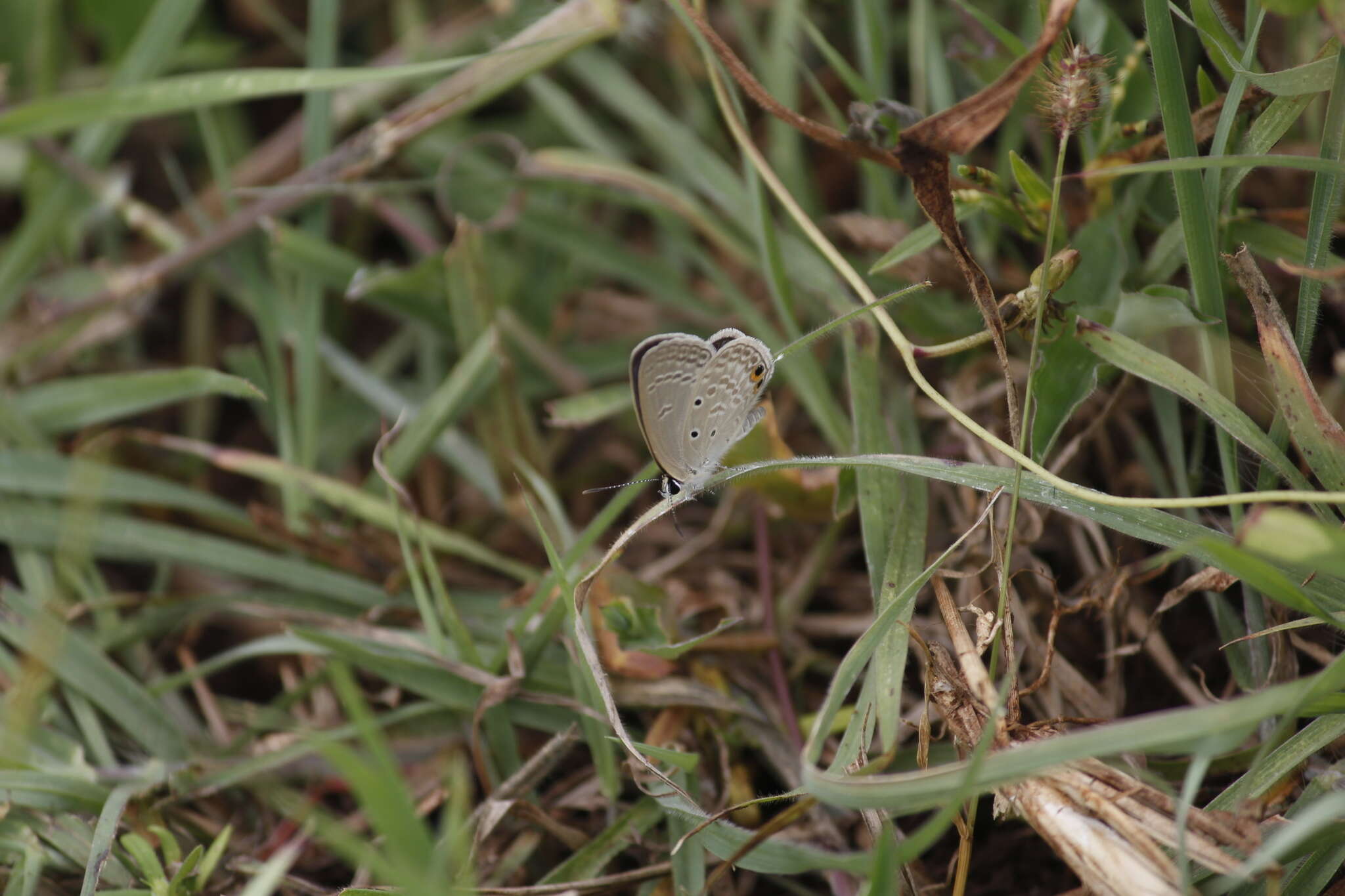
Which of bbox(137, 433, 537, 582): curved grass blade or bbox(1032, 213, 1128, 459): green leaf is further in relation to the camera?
bbox(137, 433, 537, 582): curved grass blade

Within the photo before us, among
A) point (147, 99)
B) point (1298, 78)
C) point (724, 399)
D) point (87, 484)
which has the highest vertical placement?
point (147, 99)

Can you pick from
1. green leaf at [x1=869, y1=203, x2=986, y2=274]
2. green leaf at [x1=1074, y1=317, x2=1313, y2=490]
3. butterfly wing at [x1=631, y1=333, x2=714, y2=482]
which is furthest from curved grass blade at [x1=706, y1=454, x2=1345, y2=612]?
green leaf at [x1=869, y1=203, x2=986, y2=274]

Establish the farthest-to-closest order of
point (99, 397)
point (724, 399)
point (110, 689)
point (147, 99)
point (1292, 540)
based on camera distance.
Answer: point (99, 397) → point (147, 99) → point (110, 689) → point (724, 399) → point (1292, 540)

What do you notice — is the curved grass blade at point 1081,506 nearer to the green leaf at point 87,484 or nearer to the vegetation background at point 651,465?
the vegetation background at point 651,465

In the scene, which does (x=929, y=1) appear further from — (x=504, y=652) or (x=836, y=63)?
(x=504, y=652)

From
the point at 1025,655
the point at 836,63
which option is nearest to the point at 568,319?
the point at 836,63

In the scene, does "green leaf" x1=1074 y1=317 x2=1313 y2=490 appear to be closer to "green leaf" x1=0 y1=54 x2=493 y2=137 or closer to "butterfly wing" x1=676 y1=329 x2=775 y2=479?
"butterfly wing" x1=676 y1=329 x2=775 y2=479

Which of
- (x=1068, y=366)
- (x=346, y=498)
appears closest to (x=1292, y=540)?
(x=1068, y=366)

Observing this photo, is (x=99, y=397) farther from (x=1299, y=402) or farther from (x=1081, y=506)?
(x=1299, y=402)
